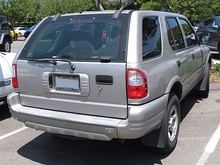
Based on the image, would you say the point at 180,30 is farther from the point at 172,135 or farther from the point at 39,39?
the point at 39,39

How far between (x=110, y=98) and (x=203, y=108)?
3.20 meters

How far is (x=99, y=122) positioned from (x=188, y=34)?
2.85 m

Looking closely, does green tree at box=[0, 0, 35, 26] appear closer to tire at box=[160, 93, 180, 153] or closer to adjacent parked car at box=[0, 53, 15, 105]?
adjacent parked car at box=[0, 53, 15, 105]

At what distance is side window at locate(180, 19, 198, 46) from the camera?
5070mm

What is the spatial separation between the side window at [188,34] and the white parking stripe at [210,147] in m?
1.53

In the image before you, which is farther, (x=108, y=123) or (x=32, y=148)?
(x=32, y=148)

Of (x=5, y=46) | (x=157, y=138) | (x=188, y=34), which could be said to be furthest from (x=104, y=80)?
(x=5, y=46)

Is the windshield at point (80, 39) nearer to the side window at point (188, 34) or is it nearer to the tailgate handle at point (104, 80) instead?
the tailgate handle at point (104, 80)

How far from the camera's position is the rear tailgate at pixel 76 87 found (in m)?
3.14

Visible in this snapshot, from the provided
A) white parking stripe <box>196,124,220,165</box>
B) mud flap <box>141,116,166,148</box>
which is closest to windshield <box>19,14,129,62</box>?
mud flap <box>141,116,166,148</box>

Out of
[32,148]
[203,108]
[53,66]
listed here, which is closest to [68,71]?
[53,66]

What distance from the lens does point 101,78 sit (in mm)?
3182

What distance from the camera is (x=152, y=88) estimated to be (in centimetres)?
328

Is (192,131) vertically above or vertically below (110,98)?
below
